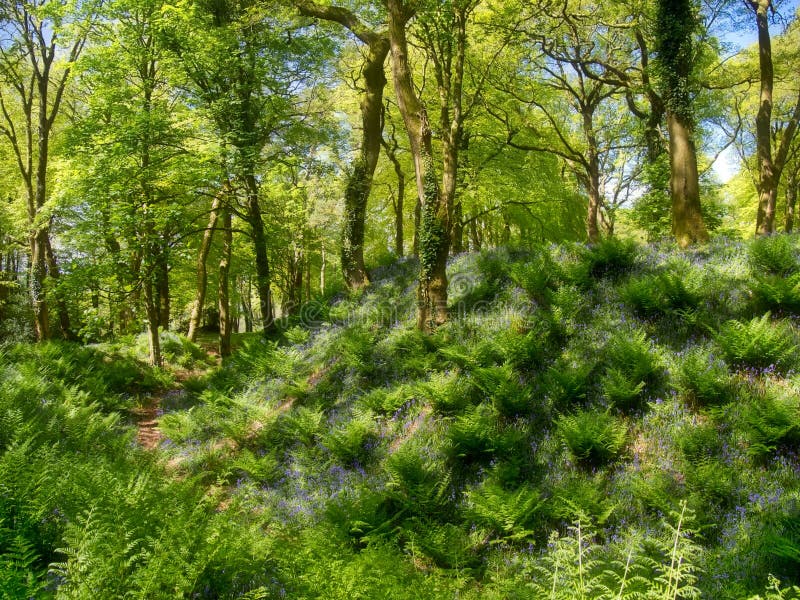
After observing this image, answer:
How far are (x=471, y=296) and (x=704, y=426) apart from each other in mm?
5729

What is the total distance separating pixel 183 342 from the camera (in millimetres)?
18734

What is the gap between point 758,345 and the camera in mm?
6215

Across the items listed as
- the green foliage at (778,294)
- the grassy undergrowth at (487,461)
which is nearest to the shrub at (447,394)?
the grassy undergrowth at (487,461)

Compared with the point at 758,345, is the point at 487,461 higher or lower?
lower

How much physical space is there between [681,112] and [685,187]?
5.71 feet

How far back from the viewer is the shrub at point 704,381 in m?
6.02

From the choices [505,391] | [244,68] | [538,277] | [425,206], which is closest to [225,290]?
[244,68]

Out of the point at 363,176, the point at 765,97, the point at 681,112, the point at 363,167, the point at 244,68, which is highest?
the point at 244,68

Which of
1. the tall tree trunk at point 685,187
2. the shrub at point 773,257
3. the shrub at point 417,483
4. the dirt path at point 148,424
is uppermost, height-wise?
the tall tree trunk at point 685,187

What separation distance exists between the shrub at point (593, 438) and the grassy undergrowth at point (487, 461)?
0.10 ft

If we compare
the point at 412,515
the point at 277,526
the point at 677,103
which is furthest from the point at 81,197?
the point at 677,103

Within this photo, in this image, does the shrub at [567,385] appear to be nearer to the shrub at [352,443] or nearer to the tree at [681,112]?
the shrub at [352,443]

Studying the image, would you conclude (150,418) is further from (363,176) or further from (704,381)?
(704,381)

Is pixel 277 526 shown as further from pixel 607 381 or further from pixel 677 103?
pixel 677 103
